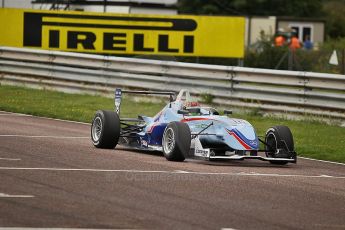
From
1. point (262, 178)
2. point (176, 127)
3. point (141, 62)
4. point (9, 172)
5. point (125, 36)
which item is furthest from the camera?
point (125, 36)

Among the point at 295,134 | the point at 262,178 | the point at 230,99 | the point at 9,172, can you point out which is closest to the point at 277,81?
the point at 230,99

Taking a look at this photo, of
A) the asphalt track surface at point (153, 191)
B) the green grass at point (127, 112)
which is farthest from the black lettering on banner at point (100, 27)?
the asphalt track surface at point (153, 191)

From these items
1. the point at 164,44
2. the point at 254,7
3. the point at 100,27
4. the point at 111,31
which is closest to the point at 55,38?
the point at 100,27

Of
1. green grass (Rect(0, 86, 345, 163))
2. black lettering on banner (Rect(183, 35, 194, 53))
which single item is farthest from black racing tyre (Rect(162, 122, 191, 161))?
black lettering on banner (Rect(183, 35, 194, 53))

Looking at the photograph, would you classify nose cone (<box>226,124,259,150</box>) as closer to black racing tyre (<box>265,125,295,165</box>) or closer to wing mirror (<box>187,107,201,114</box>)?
black racing tyre (<box>265,125,295,165</box>)

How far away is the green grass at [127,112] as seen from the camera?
779 inches

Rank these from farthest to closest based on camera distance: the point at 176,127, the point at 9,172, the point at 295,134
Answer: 1. the point at 295,134
2. the point at 176,127
3. the point at 9,172

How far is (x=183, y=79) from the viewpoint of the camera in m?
27.0

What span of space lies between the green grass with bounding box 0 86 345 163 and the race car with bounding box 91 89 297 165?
6.99 feet

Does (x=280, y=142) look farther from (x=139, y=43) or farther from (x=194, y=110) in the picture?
(x=139, y=43)

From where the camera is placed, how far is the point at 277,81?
25.1m

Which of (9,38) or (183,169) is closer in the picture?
(183,169)

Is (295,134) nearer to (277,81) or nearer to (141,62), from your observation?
(277,81)

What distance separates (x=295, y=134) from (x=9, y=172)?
30.2 ft
